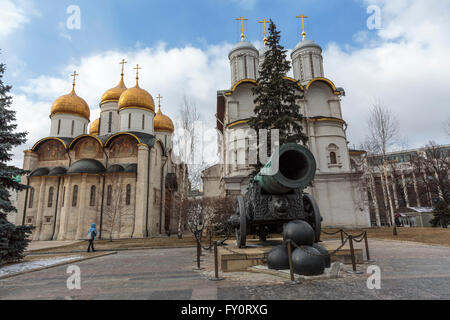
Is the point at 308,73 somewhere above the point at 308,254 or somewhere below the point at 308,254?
above

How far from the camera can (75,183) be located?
1025 inches

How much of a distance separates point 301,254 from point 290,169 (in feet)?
5.79

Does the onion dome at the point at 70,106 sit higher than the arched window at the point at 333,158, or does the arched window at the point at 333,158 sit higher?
the onion dome at the point at 70,106

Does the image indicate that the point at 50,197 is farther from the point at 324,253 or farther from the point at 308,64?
the point at 308,64

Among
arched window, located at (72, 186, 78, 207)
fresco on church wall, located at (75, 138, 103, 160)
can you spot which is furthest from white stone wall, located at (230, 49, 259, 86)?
arched window, located at (72, 186, 78, 207)

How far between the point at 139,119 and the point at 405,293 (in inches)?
1219

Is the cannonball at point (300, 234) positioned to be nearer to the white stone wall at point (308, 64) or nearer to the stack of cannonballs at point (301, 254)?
the stack of cannonballs at point (301, 254)

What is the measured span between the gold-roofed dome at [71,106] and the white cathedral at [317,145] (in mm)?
16682

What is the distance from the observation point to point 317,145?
1069 inches

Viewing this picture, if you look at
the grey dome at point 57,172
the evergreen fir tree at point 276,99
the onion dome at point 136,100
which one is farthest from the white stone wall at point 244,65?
the grey dome at point 57,172

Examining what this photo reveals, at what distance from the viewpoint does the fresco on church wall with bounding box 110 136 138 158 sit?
2786 centimetres

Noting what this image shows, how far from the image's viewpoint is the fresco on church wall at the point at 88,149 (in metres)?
28.3
